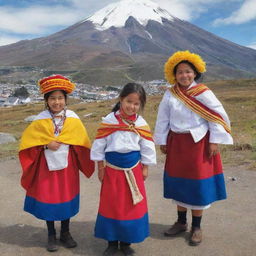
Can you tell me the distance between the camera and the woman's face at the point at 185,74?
144 inches

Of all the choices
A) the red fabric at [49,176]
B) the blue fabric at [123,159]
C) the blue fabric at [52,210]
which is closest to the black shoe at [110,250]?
the blue fabric at [52,210]

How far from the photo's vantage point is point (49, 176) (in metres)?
3.57

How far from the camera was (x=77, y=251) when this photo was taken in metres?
3.65

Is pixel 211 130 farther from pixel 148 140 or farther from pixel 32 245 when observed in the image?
pixel 32 245

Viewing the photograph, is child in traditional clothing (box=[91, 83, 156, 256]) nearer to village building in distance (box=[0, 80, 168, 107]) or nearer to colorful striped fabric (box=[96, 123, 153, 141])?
colorful striped fabric (box=[96, 123, 153, 141])

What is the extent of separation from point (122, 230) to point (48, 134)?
3.88 feet

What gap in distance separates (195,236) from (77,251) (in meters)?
1.24

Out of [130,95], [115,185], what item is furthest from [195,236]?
[130,95]

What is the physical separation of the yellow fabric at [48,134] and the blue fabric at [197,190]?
1073 mm

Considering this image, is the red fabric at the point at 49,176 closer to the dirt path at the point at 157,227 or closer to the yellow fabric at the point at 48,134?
the yellow fabric at the point at 48,134

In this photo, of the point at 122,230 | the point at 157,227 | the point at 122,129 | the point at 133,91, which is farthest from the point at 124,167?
the point at 157,227

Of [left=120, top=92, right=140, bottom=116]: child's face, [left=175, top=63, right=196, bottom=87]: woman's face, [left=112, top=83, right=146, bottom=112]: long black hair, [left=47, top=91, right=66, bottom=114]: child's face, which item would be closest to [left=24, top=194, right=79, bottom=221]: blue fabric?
[left=47, top=91, right=66, bottom=114]: child's face

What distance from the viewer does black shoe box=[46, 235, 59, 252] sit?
363 cm

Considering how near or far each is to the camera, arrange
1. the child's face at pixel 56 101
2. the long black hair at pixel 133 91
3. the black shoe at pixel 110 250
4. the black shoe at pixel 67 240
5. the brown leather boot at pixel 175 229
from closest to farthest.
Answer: the long black hair at pixel 133 91 < the black shoe at pixel 110 250 < the child's face at pixel 56 101 < the black shoe at pixel 67 240 < the brown leather boot at pixel 175 229
